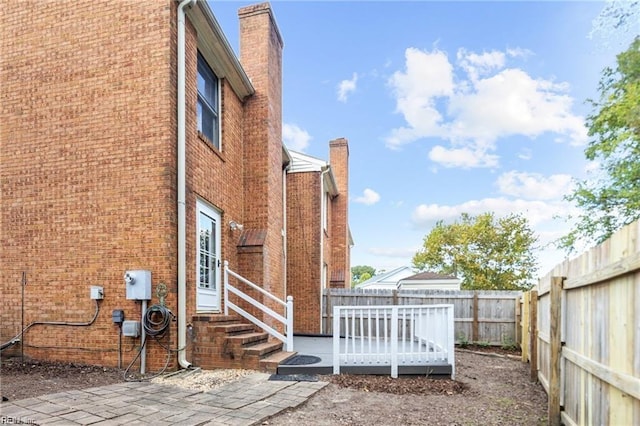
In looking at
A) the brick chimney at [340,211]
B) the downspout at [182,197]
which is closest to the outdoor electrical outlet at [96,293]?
the downspout at [182,197]

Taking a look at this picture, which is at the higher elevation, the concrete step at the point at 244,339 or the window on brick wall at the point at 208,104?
the window on brick wall at the point at 208,104

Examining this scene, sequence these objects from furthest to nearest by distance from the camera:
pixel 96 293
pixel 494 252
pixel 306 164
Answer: pixel 494 252, pixel 306 164, pixel 96 293

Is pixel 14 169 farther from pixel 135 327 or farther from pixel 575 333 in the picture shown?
pixel 575 333

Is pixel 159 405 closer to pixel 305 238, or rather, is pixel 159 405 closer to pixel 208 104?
pixel 208 104

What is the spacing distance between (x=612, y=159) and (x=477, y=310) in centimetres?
917

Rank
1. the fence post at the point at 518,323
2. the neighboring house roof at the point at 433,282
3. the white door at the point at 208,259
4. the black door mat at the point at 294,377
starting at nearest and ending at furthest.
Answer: the black door mat at the point at 294,377 → the white door at the point at 208,259 → the fence post at the point at 518,323 → the neighboring house roof at the point at 433,282

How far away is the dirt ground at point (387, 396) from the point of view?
4352mm

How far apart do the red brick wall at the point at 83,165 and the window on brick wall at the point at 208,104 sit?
134 centimetres

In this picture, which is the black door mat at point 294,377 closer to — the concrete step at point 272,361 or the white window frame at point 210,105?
the concrete step at point 272,361

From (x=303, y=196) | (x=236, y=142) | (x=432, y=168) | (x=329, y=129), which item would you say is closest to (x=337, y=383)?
(x=236, y=142)

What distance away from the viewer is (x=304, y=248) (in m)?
12.8

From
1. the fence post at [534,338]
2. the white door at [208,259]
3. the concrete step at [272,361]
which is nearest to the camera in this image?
the concrete step at [272,361]

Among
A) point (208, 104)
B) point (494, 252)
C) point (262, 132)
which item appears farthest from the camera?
point (494, 252)

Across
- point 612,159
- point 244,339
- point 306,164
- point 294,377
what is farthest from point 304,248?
point 612,159
